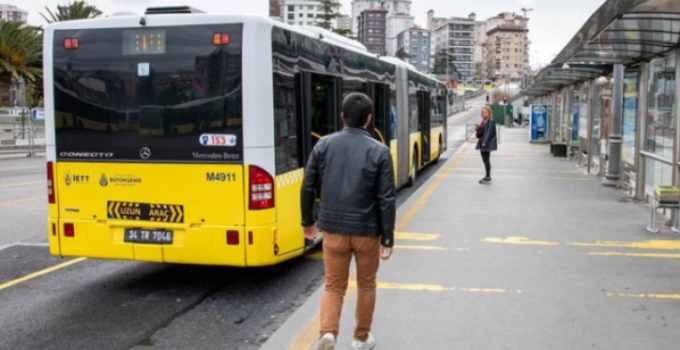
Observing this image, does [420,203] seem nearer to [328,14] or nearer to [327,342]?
[327,342]

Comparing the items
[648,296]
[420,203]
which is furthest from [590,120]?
[648,296]

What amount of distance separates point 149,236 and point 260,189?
1176 millimetres

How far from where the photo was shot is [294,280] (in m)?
7.38

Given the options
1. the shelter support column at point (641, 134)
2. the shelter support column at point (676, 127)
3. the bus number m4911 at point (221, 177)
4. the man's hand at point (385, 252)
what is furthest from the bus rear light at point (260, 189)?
the shelter support column at point (641, 134)

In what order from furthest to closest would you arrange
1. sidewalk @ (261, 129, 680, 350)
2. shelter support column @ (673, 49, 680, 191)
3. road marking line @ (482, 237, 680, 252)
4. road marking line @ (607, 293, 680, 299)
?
shelter support column @ (673, 49, 680, 191) → road marking line @ (482, 237, 680, 252) → road marking line @ (607, 293, 680, 299) → sidewalk @ (261, 129, 680, 350)

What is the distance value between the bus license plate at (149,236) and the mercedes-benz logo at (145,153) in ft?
2.30

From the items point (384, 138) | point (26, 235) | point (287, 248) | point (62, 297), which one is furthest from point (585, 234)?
point (26, 235)

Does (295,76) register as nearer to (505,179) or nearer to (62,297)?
(62,297)

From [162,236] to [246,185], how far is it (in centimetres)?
98

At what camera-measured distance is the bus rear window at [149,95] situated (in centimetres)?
630

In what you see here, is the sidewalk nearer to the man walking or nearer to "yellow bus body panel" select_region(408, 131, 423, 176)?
the man walking

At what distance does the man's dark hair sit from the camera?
15.1 ft

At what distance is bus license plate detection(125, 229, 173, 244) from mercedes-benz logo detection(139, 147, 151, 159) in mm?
702

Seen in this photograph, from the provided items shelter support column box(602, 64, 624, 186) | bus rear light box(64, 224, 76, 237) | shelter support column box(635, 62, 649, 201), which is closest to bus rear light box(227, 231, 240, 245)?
bus rear light box(64, 224, 76, 237)
